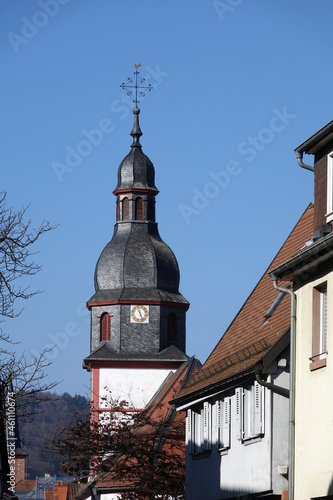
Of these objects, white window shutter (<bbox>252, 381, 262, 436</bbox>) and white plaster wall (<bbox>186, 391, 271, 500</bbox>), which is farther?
white window shutter (<bbox>252, 381, 262, 436</bbox>)

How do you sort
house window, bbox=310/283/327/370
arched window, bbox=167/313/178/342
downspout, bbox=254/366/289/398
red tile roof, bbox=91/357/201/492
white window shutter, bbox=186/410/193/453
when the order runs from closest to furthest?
house window, bbox=310/283/327/370 → downspout, bbox=254/366/289/398 → white window shutter, bbox=186/410/193/453 → red tile roof, bbox=91/357/201/492 → arched window, bbox=167/313/178/342

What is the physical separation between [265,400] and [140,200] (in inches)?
1716

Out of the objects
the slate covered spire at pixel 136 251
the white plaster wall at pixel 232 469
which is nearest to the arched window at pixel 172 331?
the slate covered spire at pixel 136 251

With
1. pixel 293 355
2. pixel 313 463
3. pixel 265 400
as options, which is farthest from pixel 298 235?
pixel 313 463

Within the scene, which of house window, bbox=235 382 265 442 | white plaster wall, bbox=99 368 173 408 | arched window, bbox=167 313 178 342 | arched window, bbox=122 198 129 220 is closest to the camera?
house window, bbox=235 382 265 442

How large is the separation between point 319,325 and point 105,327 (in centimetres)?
4656

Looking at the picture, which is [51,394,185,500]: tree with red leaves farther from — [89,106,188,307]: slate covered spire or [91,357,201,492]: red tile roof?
[89,106,188,307]: slate covered spire


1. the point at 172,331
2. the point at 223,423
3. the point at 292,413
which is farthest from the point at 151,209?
the point at 292,413

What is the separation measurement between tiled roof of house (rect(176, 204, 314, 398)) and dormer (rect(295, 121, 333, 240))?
12.4ft

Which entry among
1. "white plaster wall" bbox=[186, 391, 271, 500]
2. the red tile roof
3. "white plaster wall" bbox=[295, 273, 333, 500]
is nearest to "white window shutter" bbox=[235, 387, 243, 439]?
"white plaster wall" bbox=[186, 391, 271, 500]

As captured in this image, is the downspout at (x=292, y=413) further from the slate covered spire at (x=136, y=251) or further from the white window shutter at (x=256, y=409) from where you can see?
the slate covered spire at (x=136, y=251)

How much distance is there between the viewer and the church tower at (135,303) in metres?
65.3

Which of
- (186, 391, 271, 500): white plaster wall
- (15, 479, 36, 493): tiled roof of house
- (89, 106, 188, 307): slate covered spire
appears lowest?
(186, 391, 271, 500): white plaster wall

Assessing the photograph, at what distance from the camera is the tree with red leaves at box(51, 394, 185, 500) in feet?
118
